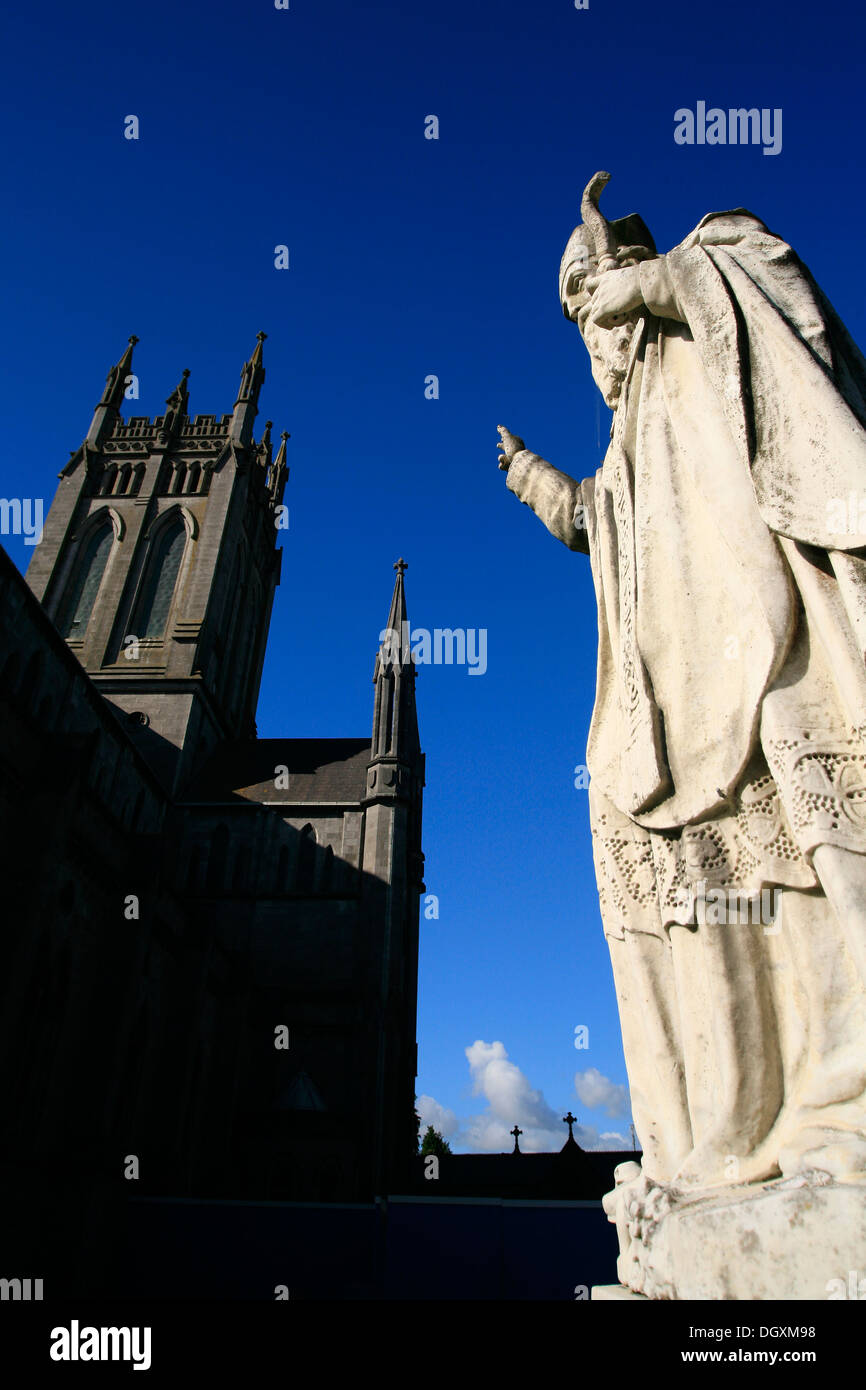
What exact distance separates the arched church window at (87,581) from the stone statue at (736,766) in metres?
37.2

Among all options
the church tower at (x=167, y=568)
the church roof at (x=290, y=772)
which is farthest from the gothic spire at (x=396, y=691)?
the church tower at (x=167, y=568)

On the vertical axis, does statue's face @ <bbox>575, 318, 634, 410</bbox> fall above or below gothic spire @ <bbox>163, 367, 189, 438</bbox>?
below

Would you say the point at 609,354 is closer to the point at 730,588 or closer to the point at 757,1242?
the point at 730,588

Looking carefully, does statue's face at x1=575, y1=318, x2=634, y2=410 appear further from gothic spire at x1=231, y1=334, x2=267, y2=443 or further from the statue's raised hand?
gothic spire at x1=231, y1=334, x2=267, y2=443

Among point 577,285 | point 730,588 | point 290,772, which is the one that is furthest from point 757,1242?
point 290,772

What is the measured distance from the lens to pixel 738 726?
7.95 ft

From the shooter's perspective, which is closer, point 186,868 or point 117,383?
point 186,868

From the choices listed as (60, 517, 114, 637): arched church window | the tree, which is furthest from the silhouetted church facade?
the tree

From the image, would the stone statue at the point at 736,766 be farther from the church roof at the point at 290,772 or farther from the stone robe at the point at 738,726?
the church roof at the point at 290,772

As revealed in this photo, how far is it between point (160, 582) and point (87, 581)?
3.42m

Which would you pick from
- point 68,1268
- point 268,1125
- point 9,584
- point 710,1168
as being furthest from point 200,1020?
point 710,1168

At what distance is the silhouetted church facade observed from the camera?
16.9 metres

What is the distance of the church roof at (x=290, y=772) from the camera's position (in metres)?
31.0

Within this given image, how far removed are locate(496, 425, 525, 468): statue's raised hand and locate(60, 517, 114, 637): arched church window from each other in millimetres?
36067
